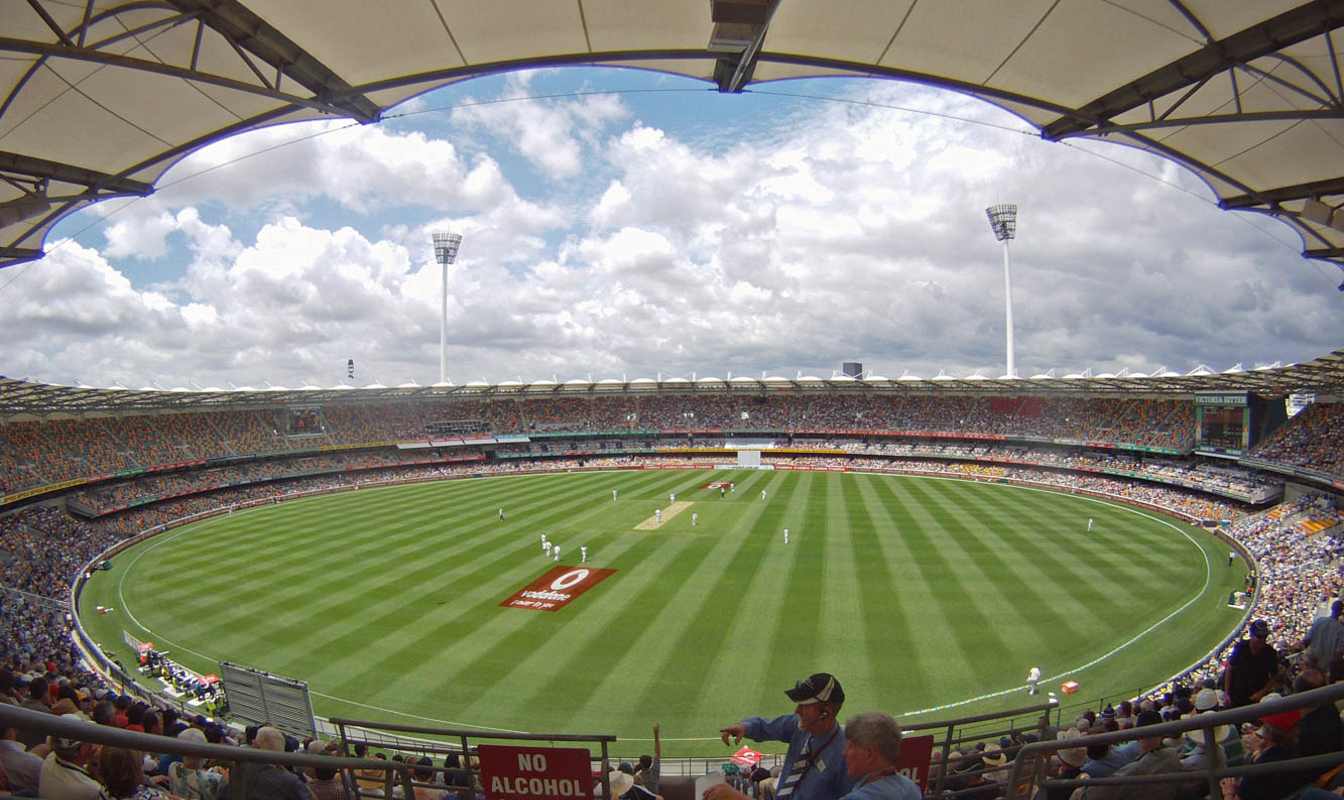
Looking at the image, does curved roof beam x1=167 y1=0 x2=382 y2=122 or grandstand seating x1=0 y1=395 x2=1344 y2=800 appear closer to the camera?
curved roof beam x1=167 y1=0 x2=382 y2=122

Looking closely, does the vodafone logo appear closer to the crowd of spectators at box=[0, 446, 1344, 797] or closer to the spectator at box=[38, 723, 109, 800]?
the crowd of spectators at box=[0, 446, 1344, 797]

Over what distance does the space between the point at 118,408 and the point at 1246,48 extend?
61958 mm

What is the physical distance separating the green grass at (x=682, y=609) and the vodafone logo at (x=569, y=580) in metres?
1.10

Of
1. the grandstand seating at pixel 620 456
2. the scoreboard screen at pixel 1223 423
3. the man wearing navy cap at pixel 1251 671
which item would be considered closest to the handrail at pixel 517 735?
the man wearing navy cap at pixel 1251 671

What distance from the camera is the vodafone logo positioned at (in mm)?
26672

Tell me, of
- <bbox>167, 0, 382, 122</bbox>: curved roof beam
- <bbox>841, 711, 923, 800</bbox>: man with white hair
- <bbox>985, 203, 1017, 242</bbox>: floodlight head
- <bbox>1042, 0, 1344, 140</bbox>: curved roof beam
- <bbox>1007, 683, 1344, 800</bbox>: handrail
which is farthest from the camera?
<bbox>985, 203, 1017, 242</bbox>: floodlight head

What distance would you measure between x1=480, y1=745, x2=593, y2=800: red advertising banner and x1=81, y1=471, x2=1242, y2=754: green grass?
10784mm

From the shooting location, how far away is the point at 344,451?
64.2m

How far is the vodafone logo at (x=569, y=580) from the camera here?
26.7 m

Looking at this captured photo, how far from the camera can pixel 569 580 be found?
2758 centimetres

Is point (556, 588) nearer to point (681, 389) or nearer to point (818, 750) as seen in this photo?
Answer: point (818, 750)

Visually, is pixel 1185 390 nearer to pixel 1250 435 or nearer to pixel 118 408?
pixel 1250 435

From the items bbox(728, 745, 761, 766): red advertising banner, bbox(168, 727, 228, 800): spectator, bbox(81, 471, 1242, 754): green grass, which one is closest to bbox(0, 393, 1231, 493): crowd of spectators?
bbox(81, 471, 1242, 754): green grass

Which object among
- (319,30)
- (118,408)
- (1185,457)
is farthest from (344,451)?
(1185,457)
